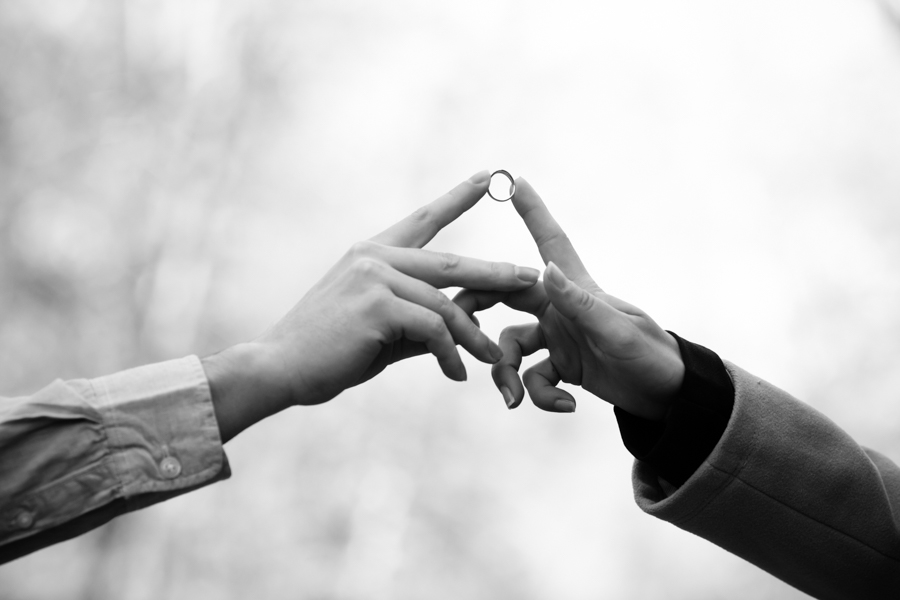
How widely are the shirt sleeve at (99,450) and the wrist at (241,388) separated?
Result: 0.12ft

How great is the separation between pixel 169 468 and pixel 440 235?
75.8 inches

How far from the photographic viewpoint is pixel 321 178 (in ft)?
9.71

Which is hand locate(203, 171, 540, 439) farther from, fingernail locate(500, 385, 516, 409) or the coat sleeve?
the coat sleeve

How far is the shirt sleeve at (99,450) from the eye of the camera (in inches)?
44.2

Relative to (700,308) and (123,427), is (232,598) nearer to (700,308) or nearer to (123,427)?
(123,427)

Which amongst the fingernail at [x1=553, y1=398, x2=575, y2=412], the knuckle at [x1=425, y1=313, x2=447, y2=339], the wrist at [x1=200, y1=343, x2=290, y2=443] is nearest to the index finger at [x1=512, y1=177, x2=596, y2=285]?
the fingernail at [x1=553, y1=398, x2=575, y2=412]

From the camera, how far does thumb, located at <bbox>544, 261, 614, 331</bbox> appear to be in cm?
139

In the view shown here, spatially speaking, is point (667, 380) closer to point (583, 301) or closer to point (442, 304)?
point (583, 301)

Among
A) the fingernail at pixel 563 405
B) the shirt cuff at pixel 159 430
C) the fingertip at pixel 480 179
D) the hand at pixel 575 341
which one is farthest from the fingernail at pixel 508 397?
the shirt cuff at pixel 159 430

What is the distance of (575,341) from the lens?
1.65 meters

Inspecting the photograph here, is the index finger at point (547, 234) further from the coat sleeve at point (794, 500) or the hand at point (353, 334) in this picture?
the coat sleeve at point (794, 500)

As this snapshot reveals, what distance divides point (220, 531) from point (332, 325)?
170 cm

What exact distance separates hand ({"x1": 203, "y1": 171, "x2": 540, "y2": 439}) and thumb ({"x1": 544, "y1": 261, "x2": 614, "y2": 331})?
0.65 feet

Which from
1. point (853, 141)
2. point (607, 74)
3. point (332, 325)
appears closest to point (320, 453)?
point (332, 325)
